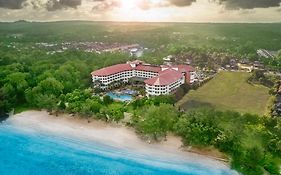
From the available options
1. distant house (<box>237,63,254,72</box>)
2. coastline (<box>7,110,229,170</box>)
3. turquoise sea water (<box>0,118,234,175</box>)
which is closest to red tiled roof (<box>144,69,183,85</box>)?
coastline (<box>7,110,229,170</box>)

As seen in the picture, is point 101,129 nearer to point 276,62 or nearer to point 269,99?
point 269,99

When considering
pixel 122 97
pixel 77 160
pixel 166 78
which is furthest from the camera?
pixel 122 97

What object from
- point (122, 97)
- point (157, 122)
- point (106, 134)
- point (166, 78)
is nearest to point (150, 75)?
point (166, 78)

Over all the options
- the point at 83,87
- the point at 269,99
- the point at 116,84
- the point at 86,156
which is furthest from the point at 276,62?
the point at 86,156

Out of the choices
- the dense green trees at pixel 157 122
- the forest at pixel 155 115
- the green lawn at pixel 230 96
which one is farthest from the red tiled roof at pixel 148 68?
the dense green trees at pixel 157 122

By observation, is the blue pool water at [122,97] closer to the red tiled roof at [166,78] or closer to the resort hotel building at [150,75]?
the resort hotel building at [150,75]

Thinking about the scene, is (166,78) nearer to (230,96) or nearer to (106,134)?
(230,96)
